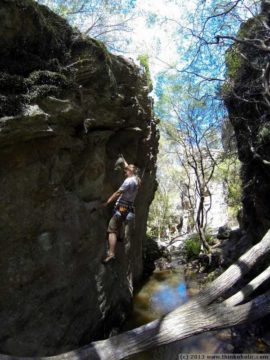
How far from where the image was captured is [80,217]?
8.23 m

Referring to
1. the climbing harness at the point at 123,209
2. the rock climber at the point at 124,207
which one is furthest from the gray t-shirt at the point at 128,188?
the climbing harness at the point at 123,209

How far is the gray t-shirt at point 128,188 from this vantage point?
7867 mm

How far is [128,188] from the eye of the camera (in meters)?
7.91

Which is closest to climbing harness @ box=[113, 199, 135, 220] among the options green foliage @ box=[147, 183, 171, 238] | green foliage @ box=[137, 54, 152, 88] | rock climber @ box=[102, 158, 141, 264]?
rock climber @ box=[102, 158, 141, 264]

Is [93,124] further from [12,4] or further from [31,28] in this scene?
[12,4]

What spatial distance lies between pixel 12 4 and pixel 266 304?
686 cm

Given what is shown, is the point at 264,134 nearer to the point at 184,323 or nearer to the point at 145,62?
the point at 145,62

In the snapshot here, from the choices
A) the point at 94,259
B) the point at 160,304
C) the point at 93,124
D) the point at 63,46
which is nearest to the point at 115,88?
the point at 93,124

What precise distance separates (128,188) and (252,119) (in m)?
6.14

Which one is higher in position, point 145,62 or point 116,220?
point 145,62

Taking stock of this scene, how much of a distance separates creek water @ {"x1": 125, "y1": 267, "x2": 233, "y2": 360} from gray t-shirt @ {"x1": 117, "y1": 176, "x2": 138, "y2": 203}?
3.96 m

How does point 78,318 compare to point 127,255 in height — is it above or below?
below

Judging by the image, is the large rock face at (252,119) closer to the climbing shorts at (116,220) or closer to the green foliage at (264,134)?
the green foliage at (264,134)

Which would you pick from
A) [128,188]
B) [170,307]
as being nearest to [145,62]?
[128,188]
